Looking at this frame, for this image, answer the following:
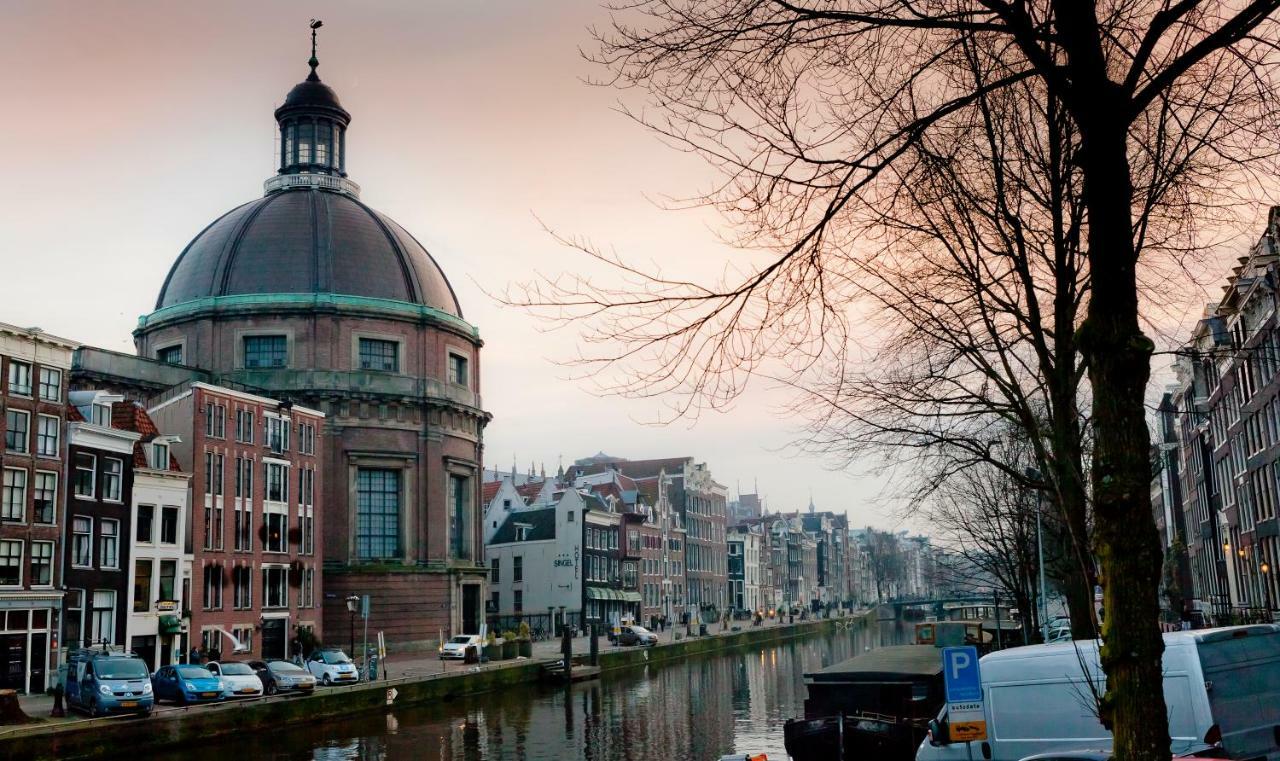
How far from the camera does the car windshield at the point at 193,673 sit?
40.2 metres

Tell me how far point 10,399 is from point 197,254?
36.2 m

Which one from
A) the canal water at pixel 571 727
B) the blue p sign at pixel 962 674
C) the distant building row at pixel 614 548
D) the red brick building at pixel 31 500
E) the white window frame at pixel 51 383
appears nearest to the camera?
the blue p sign at pixel 962 674

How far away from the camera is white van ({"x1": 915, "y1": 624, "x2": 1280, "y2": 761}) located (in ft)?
46.0

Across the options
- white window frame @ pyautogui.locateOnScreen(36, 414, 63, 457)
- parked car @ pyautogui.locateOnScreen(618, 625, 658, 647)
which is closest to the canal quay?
parked car @ pyautogui.locateOnScreen(618, 625, 658, 647)

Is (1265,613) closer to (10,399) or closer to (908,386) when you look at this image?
(908,386)

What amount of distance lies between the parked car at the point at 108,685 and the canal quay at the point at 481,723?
3.37 ft

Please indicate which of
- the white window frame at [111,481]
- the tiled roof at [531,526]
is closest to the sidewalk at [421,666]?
the white window frame at [111,481]

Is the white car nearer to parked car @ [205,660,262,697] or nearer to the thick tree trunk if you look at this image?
parked car @ [205,660,262,697]

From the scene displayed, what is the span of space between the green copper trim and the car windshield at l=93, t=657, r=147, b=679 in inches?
1532

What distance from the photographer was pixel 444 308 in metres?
81.8

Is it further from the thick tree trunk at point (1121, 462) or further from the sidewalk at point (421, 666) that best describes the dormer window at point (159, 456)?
the thick tree trunk at point (1121, 462)

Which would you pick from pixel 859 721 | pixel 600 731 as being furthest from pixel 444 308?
pixel 859 721

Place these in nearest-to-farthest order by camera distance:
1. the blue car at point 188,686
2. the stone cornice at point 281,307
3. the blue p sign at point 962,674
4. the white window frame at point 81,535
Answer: the blue p sign at point 962,674 → the blue car at point 188,686 → the white window frame at point 81,535 → the stone cornice at point 281,307

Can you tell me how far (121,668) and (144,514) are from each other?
1526 centimetres
